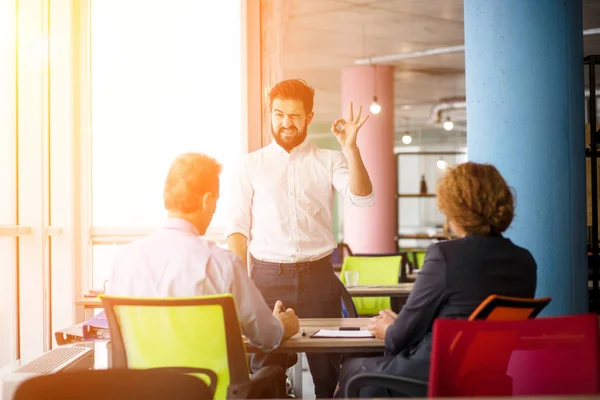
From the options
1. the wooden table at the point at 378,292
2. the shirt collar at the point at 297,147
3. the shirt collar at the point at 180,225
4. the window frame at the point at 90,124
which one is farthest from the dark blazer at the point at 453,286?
the wooden table at the point at 378,292

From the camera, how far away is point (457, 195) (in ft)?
8.20

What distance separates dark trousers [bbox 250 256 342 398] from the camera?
3383mm

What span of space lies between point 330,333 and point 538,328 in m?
1.01

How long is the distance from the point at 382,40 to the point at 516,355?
8858 millimetres

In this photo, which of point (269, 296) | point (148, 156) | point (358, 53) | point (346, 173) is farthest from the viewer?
point (358, 53)

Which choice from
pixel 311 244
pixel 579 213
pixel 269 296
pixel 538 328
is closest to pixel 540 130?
pixel 579 213

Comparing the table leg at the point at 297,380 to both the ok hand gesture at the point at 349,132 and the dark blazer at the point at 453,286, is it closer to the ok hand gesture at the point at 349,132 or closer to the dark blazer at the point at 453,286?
the ok hand gesture at the point at 349,132

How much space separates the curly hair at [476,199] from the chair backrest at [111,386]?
110 centimetres

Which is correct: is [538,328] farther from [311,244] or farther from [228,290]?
[311,244]

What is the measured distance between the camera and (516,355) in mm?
2010

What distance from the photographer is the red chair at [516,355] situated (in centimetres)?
192

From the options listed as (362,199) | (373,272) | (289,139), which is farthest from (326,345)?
(373,272)

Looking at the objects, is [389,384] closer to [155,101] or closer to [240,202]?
[240,202]

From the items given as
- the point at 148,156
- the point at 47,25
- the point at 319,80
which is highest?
the point at 319,80
